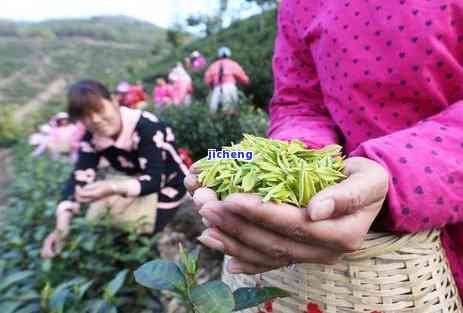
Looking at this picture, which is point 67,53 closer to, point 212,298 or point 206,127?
point 206,127

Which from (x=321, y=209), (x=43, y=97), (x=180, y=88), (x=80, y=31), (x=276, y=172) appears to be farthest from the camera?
(x=80, y=31)

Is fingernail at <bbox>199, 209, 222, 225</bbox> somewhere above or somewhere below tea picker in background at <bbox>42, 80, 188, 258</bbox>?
above

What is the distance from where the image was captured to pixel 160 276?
854mm

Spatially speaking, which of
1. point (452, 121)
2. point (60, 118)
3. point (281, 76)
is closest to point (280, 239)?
point (452, 121)

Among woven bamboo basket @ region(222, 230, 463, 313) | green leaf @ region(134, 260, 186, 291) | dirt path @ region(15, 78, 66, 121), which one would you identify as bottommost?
dirt path @ region(15, 78, 66, 121)

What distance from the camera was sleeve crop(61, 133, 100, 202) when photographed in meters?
2.31

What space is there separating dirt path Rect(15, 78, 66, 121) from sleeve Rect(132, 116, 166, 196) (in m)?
9.64

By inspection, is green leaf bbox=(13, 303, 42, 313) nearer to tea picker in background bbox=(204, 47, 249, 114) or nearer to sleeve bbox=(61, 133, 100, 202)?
sleeve bbox=(61, 133, 100, 202)

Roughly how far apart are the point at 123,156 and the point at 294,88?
1.56m

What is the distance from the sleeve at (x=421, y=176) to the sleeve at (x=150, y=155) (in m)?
1.71

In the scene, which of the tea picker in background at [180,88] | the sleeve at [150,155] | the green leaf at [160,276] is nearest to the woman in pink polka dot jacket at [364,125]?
the green leaf at [160,276]

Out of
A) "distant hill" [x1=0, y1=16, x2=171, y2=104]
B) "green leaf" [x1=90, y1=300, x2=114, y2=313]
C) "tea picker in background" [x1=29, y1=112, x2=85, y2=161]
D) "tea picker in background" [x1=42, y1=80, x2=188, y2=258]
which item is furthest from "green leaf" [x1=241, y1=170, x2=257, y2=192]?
"distant hill" [x1=0, y1=16, x2=171, y2=104]

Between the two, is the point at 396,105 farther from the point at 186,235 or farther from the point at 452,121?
the point at 186,235

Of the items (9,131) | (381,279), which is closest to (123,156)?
(381,279)
